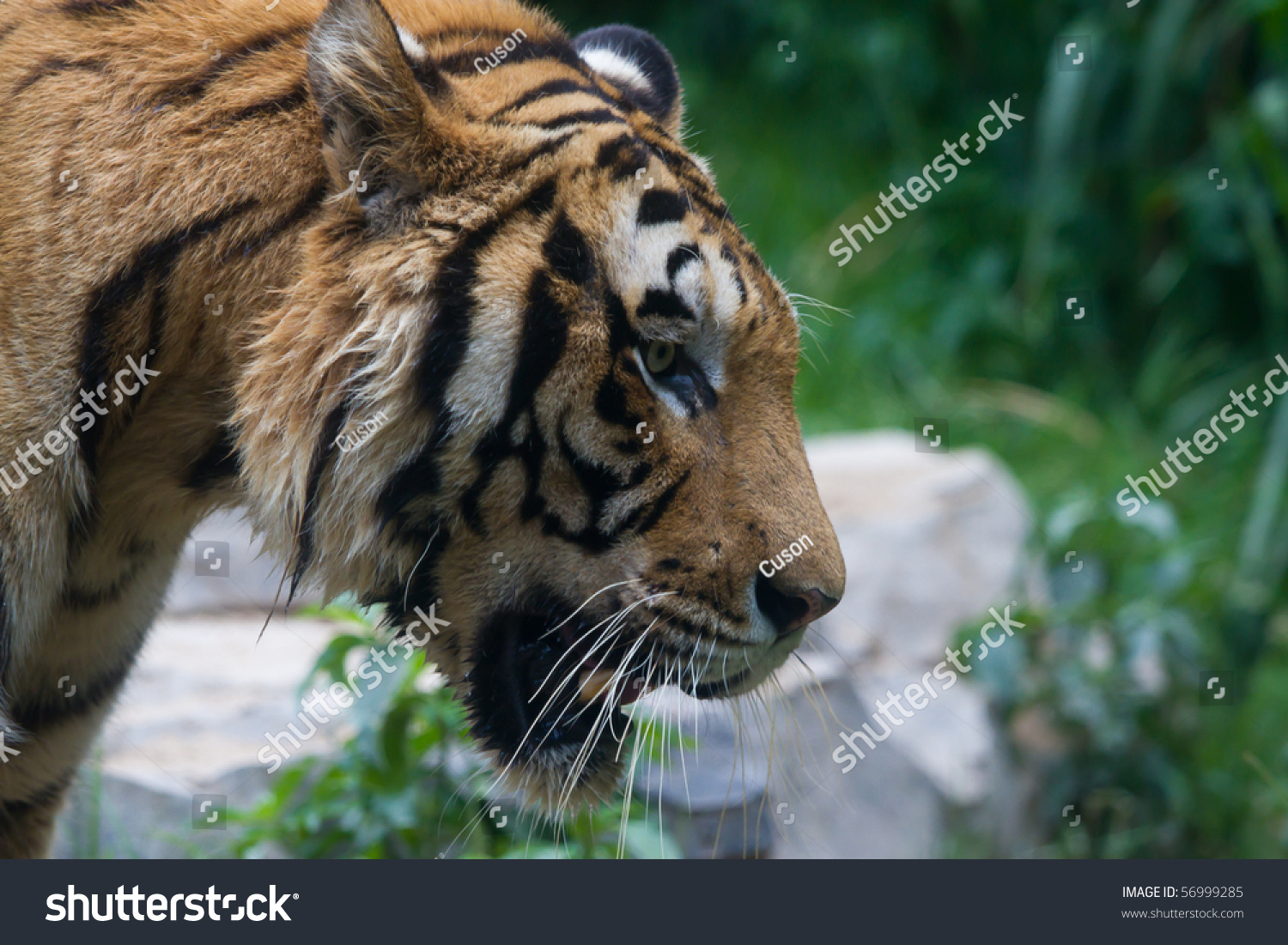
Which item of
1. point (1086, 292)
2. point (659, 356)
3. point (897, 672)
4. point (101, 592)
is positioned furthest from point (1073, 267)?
point (101, 592)

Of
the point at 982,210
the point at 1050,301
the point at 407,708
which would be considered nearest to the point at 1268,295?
the point at 1050,301

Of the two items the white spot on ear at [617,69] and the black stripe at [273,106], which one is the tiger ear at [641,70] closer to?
the white spot on ear at [617,69]

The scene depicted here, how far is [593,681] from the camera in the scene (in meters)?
1.84

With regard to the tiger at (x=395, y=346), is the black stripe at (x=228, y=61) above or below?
above

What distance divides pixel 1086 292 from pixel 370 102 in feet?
16.8

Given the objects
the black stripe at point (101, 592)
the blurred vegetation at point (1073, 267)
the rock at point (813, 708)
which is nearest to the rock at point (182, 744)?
the rock at point (813, 708)

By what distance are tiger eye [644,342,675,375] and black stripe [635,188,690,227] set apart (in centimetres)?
17

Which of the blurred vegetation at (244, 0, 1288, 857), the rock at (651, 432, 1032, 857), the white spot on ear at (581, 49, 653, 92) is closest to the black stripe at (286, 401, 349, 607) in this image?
the white spot on ear at (581, 49, 653, 92)

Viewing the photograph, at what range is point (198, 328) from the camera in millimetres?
1680

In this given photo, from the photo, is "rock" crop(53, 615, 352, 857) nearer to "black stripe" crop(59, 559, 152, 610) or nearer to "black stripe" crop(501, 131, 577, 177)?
"black stripe" crop(59, 559, 152, 610)

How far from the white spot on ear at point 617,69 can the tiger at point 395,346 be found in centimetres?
27

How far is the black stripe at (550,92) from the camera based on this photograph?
1735 millimetres

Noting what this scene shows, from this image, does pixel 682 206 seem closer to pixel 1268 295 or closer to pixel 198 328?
pixel 198 328

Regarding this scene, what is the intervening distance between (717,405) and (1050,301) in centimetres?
472
